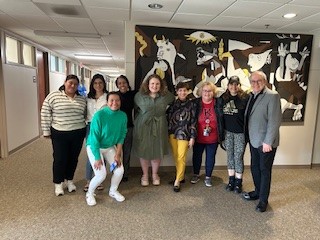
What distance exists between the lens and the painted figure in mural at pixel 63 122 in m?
2.88

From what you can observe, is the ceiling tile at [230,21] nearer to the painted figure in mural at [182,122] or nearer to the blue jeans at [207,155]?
the painted figure in mural at [182,122]

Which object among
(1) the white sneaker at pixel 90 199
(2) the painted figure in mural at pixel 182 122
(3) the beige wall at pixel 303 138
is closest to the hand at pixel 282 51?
(3) the beige wall at pixel 303 138

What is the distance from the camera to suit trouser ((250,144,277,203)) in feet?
8.74

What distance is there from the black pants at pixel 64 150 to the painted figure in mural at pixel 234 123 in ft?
5.71

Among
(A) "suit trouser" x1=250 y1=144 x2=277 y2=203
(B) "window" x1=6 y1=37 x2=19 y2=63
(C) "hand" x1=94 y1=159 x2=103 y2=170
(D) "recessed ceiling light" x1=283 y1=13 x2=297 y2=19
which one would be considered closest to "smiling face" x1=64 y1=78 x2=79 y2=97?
(C) "hand" x1=94 y1=159 x2=103 y2=170

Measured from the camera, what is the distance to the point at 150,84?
3145 millimetres

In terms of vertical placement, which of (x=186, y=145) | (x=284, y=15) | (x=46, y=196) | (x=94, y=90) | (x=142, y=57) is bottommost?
(x=46, y=196)

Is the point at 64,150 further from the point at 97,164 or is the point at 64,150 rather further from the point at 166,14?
the point at 166,14

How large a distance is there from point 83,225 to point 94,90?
1.53 m

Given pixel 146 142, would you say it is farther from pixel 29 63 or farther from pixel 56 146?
pixel 29 63

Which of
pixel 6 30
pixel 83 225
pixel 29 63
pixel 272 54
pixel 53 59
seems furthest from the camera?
pixel 53 59

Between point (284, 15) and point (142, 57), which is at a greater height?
point (284, 15)

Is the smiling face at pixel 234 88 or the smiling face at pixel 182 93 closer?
the smiling face at pixel 234 88

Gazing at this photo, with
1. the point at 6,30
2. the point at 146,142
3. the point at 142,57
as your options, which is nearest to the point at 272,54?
the point at 142,57
